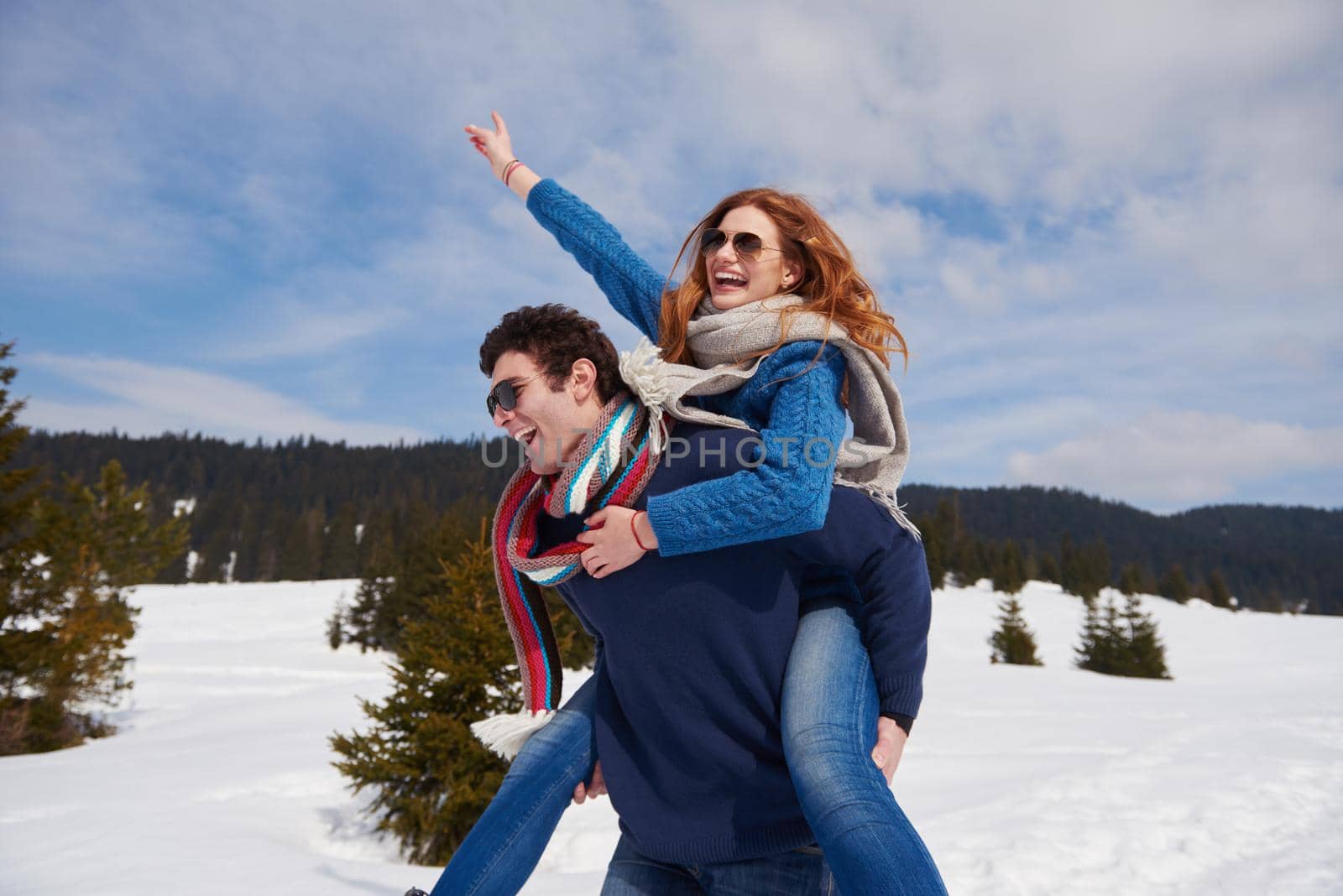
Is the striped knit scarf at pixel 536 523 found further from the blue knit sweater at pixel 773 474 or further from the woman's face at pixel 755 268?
the woman's face at pixel 755 268

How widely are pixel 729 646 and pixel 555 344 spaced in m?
0.95

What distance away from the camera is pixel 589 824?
888cm

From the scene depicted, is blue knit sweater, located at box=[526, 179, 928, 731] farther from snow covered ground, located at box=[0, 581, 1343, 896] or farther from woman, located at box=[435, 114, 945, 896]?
snow covered ground, located at box=[0, 581, 1343, 896]

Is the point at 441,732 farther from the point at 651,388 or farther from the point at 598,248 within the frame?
the point at 651,388

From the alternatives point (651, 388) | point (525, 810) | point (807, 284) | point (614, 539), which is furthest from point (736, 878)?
point (807, 284)

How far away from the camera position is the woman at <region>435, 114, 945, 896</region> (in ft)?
5.42

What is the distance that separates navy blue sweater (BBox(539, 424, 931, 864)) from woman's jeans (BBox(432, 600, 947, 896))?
87 mm

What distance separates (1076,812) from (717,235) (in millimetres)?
6724

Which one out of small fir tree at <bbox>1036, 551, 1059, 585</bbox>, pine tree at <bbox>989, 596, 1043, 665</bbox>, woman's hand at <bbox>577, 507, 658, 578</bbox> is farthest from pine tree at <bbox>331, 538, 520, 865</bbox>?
small fir tree at <bbox>1036, 551, 1059, 585</bbox>

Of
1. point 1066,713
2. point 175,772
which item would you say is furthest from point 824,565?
point 1066,713

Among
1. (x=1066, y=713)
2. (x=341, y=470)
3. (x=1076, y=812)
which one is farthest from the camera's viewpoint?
(x=341, y=470)

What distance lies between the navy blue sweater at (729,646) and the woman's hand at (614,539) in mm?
69

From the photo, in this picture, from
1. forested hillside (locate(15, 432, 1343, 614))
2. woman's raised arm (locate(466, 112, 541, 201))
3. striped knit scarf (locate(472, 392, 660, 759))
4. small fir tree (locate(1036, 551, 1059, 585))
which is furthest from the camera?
forested hillside (locate(15, 432, 1343, 614))

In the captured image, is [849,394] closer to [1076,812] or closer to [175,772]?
[1076,812]
